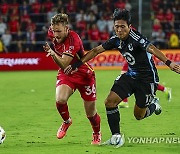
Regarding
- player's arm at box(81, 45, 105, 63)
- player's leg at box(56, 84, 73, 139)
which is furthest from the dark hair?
player's leg at box(56, 84, 73, 139)

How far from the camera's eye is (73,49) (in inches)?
340

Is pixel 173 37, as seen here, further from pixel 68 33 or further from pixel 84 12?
pixel 68 33

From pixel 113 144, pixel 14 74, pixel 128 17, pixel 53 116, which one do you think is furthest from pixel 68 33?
pixel 14 74

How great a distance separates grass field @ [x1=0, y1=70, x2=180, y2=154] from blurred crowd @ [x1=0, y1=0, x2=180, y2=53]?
8.68m

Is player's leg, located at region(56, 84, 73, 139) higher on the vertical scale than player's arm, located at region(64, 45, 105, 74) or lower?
lower

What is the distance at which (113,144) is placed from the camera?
8281 mm

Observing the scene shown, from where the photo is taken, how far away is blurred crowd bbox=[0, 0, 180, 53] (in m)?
27.5

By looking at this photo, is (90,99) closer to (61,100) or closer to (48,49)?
(61,100)

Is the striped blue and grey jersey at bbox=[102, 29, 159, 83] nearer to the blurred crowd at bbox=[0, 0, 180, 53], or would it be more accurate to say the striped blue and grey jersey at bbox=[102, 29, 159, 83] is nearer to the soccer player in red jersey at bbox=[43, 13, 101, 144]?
Result: the soccer player in red jersey at bbox=[43, 13, 101, 144]

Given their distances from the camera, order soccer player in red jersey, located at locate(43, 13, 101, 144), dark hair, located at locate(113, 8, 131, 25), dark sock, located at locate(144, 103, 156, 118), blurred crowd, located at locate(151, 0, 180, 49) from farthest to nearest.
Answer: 1. blurred crowd, located at locate(151, 0, 180, 49)
2. dark sock, located at locate(144, 103, 156, 118)
3. soccer player in red jersey, located at locate(43, 13, 101, 144)
4. dark hair, located at locate(113, 8, 131, 25)

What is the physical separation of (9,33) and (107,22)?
4922 mm

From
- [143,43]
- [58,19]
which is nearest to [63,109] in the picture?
[58,19]

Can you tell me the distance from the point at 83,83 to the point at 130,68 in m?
0.80

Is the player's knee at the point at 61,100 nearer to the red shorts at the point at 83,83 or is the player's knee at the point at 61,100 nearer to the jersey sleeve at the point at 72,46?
the red shorts at the point at 83,83
